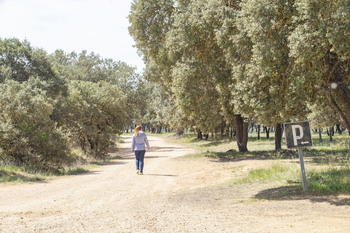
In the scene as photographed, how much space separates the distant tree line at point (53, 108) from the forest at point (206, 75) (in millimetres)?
60

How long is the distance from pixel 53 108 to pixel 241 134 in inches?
521

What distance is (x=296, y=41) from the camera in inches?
324

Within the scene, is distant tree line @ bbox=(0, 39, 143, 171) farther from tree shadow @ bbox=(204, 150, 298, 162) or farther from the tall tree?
the tall tree

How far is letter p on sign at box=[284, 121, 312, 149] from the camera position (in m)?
7.55

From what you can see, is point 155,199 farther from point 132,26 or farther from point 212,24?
point 132,26

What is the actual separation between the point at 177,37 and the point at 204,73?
2551 millimetres

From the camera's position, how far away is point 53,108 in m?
17.5

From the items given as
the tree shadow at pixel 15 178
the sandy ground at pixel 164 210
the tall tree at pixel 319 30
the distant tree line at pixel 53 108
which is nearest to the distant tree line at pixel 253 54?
the tall tree at pixel 319 30

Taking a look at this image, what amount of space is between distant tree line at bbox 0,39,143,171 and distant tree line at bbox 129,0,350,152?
591 centimetres

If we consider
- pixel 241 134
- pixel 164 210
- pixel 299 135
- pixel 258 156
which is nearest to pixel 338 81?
pixel 299 135

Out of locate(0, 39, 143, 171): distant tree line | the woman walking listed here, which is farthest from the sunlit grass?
locate(0, 39, 143, 171): distant tree line

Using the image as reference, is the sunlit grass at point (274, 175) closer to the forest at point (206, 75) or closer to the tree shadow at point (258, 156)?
the forest at point (206, 75)

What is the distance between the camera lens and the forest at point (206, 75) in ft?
29.9

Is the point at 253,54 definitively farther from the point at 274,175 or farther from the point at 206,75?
the point at 206,75
